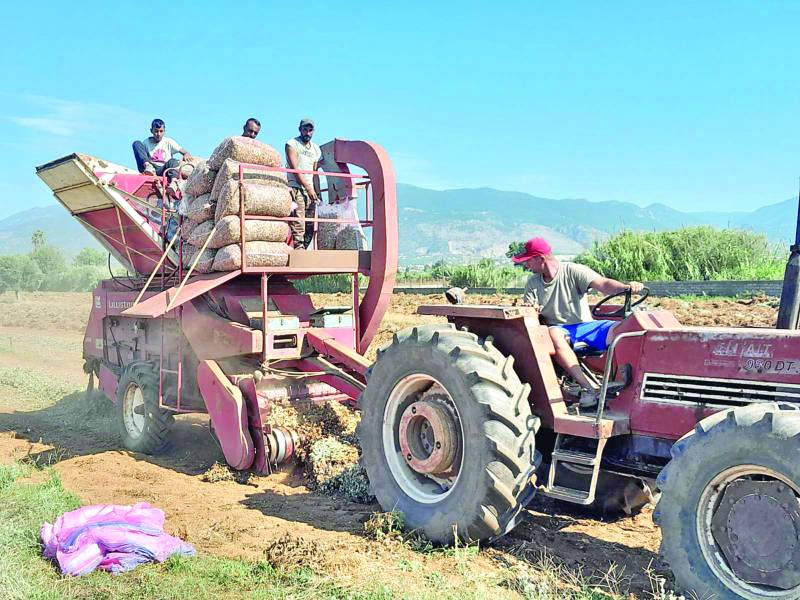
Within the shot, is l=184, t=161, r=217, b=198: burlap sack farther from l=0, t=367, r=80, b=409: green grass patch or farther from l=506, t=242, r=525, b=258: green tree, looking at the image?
l=0, t=367, r=80, b=409: green grass patch

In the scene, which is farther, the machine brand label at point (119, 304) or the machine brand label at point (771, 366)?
the machine brand label at point (119, 304)

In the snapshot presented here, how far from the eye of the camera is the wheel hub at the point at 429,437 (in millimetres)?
4527

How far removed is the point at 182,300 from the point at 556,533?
12.7 feet

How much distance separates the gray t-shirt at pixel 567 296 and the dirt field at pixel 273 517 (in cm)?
141

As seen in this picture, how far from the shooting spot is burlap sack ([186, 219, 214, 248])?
6789mm

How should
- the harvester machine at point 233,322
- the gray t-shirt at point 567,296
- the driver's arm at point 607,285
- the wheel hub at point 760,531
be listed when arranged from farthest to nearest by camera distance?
the harvester machine at point 233,322 < the gray t-shirt at point 567,296 < the driver's arm at point 607,285 < the wheel hub at point 760,531

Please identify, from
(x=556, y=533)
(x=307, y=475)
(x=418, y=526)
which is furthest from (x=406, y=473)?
(x=307, y=475)

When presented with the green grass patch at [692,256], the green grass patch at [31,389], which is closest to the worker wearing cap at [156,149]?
the green grass patch at [31,389]

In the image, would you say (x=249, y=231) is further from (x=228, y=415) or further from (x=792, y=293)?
(x=792, y=293)

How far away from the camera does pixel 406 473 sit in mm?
4836

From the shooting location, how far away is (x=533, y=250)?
5.14 metres

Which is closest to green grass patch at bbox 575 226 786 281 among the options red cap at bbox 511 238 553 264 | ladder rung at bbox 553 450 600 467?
red cap at bbox 511 238 553 264

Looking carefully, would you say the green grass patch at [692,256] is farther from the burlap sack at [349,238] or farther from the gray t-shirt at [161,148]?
the gray t-shirt at [161,148]

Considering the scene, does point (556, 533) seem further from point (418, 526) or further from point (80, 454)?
point (80, 454)
